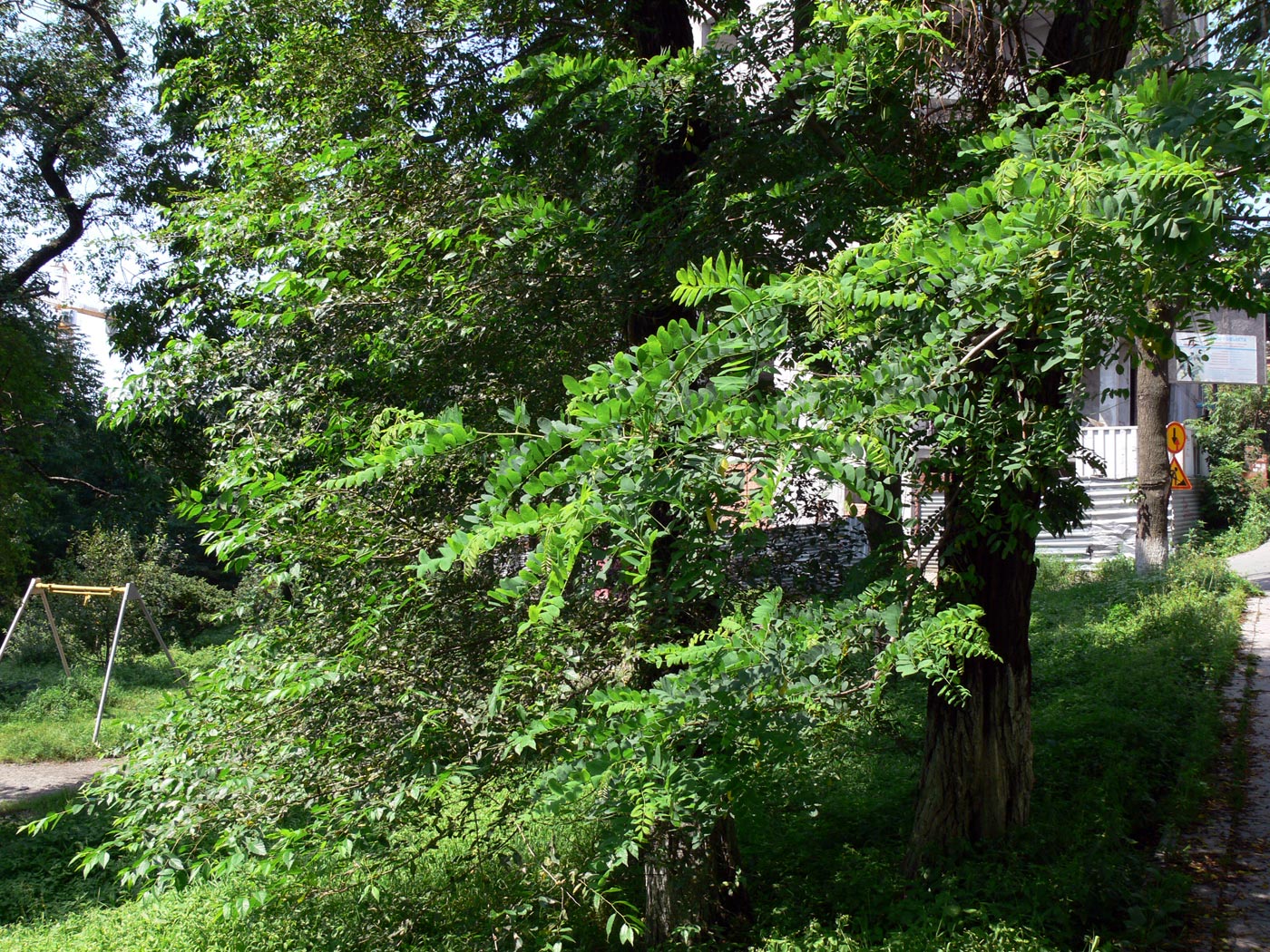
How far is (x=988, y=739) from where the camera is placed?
5.53m

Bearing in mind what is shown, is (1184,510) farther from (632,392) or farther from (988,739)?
(632,392)

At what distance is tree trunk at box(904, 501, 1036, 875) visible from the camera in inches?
215

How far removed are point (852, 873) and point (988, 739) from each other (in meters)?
1.16

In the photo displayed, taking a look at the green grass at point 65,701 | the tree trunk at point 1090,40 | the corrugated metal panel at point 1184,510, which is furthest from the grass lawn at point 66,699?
the corrugated metal panel at point 1184,510

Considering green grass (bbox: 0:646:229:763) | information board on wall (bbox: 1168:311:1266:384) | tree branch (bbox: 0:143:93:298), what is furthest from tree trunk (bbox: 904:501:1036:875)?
tree branch (bbox: 0:143:93:298)

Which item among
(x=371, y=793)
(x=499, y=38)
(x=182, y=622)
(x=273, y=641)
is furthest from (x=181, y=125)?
(x=182, y=622)

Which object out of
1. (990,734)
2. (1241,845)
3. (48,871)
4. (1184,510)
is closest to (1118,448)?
(1184,510)

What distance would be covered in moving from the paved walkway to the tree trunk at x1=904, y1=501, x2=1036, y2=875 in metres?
1.07

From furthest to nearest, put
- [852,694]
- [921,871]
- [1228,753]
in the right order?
[1228,753], [921,871], [852,694]

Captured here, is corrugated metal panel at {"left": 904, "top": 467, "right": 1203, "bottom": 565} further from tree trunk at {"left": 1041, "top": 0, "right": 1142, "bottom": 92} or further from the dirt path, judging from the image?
the dirt path

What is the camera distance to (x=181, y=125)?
474 inches

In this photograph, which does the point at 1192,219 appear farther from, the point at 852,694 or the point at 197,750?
the point at 197,750

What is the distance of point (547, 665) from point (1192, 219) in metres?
2.81

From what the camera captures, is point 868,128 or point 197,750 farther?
point 868,128
